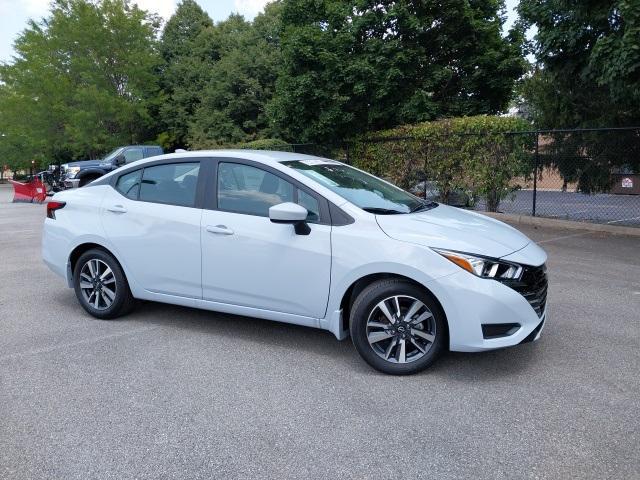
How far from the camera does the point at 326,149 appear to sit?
53.6 feet

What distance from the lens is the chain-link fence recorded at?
447 inches

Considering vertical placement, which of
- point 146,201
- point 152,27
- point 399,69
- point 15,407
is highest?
point 152,27

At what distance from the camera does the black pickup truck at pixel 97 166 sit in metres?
18.0

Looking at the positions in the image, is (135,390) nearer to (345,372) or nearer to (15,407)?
(15,407)

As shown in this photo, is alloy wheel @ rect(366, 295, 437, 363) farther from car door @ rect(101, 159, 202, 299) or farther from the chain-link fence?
the chain-link fence

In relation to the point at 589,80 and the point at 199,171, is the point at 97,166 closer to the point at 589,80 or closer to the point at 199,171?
the point at 589,80

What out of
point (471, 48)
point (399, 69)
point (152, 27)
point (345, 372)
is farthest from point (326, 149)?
point (152, 27)

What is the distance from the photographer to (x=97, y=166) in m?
18.3

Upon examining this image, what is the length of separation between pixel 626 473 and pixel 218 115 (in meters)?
30.7

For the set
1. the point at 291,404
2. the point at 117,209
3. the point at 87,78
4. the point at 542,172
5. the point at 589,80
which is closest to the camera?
the point at 291,404

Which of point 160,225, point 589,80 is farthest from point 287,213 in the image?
point 589,80

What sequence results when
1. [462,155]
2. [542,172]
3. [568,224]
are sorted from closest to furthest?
[568,224], [542,172], [462,155]

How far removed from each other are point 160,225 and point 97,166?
15.0m

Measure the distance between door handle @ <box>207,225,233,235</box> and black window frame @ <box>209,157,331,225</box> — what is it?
0.50 feet
